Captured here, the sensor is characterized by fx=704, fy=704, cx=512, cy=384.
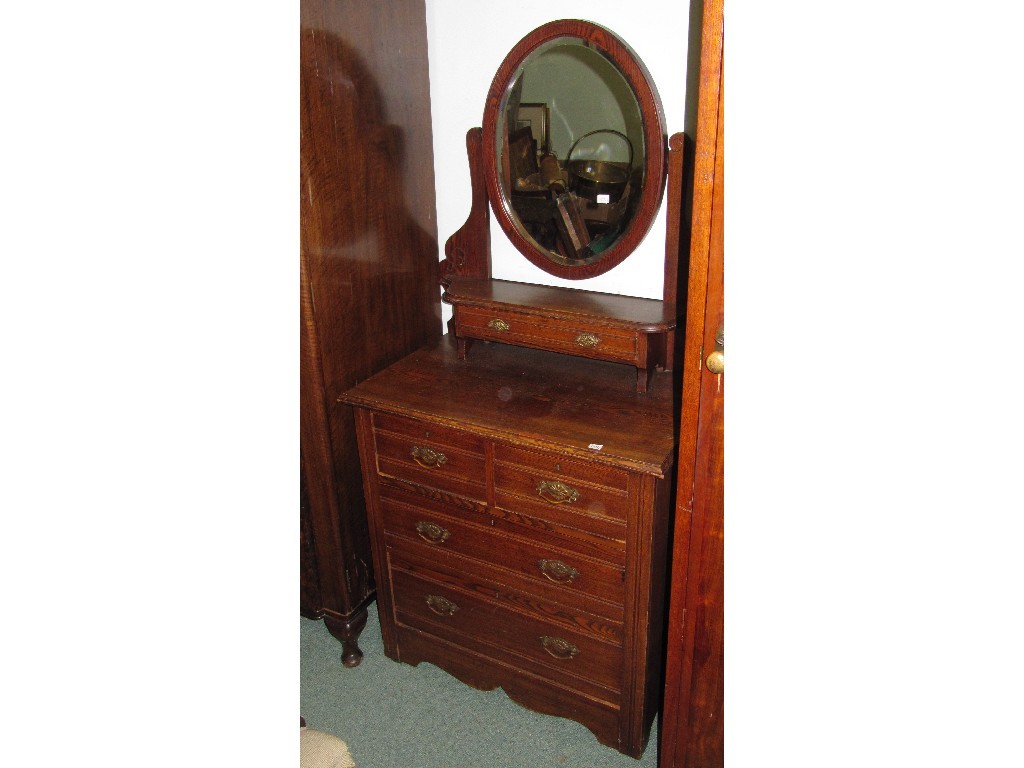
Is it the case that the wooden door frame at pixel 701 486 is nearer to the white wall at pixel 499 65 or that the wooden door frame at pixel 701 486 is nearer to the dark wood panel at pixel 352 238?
the white wall at pixel 499 65

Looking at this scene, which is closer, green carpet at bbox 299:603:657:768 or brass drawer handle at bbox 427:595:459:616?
green carpet at bbox 299:603:657:768

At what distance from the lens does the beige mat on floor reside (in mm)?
1133

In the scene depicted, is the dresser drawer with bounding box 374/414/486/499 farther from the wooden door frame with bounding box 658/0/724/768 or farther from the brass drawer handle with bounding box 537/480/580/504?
the wooden door frame with bounding box 658/0/724/768

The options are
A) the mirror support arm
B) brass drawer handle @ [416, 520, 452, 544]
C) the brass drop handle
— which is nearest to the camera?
the brass drop handle

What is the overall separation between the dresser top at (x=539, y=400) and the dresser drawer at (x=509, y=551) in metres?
0.30

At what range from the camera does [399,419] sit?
1853mm

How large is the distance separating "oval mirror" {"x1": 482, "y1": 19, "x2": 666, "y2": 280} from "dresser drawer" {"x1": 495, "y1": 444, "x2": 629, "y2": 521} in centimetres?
66

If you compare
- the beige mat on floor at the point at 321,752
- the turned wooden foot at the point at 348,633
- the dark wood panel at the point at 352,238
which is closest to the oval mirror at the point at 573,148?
the dark wood panel at the point at 352,238

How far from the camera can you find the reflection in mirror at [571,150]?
1895 millimetres

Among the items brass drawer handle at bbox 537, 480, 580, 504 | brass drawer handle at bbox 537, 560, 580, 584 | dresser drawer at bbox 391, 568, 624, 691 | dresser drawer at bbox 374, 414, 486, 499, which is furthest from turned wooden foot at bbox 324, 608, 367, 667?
brass drawer handle at bbox 537, 480, 580, 504

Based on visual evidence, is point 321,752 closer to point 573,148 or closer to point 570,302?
point 570,302

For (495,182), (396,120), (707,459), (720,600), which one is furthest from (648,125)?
(720,600)

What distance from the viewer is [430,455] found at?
1.85 metres
